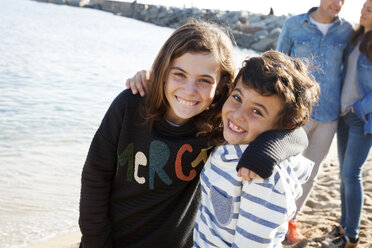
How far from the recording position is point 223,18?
2958 cm

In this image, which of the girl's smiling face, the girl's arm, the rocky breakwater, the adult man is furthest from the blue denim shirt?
the rocky breakwater

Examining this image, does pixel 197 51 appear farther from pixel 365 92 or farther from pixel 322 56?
pixel 365 92

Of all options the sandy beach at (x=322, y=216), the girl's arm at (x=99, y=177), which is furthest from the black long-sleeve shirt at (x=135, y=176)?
the sandy beach at (x=322, y=216)

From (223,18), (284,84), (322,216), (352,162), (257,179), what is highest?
(223,18)

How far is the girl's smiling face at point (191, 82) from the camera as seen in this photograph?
183 centimetres

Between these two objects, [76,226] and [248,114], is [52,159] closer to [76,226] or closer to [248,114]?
[76,226]

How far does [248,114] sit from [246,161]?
10.8 inches

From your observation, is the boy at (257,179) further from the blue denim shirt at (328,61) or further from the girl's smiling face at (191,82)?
the blue denim shirt at (328,61)

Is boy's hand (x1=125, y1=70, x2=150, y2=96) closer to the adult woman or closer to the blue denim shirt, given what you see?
the blue denim shirt

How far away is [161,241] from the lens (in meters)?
1.99

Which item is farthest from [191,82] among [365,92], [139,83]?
[365,92]

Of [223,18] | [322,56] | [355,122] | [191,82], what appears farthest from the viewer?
[223,18]

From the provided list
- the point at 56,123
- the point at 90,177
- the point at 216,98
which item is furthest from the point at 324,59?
the point at 56,123

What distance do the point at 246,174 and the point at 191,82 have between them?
63cm
